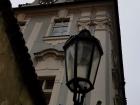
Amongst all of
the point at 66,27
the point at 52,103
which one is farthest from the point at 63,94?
the point at 66,27

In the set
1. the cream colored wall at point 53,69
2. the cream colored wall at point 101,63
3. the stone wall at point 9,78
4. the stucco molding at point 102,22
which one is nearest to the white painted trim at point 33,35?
the cream colored wall at point 101,63

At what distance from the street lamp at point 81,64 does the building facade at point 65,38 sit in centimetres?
465

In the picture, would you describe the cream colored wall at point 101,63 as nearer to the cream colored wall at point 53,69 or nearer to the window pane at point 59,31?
the cream colored wall at point 53,69

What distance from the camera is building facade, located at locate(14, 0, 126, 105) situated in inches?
403

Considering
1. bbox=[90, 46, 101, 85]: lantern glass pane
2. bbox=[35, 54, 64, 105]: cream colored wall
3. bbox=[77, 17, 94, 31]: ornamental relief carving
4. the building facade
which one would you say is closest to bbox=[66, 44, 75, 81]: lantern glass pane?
bbox=[90, 46, 101, 85]: lantern glass pane

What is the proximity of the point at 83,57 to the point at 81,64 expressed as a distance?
0.12 m

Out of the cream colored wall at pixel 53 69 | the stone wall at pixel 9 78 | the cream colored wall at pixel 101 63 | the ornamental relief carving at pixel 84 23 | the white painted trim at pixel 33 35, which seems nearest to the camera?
the stone wall at pixel 9 78

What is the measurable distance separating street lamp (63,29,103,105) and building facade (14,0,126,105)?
4.65 m

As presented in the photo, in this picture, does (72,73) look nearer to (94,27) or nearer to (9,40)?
(9,40)

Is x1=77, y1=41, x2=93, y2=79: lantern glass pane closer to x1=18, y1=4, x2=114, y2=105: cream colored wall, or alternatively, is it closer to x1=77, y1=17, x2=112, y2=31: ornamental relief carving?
x1=18, y1=4, x2=114, y2=105: cream colored wall

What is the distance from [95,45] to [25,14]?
11.3m

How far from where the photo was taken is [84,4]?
1462 centimetres

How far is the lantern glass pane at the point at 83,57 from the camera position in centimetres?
418

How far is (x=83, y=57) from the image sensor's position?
4297mm
